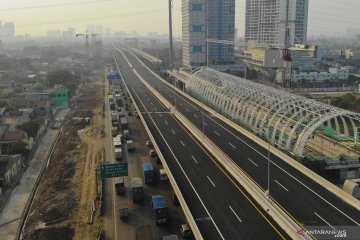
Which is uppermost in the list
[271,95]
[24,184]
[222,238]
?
[271,95]

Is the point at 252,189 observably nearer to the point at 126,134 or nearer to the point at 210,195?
the point at 210,195

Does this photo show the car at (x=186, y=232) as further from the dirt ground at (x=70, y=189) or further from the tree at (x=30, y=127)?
the tree at (x=30, y=127)

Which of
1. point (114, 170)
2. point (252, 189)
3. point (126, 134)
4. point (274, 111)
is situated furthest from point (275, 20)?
point (252, 189)

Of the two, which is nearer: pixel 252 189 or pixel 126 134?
pixel 252 189

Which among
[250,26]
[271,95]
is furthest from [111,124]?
[250,26]

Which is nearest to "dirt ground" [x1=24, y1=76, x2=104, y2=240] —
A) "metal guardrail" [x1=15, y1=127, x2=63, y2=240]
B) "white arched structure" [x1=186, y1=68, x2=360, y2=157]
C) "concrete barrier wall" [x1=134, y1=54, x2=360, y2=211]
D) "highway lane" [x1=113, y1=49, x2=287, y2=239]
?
"metal guardrail" [x1=15, y1=127, x2=63, y2=240]

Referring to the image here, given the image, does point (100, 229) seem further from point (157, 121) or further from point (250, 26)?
point (250, 26)

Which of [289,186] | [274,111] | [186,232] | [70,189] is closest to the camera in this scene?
[186,232]
